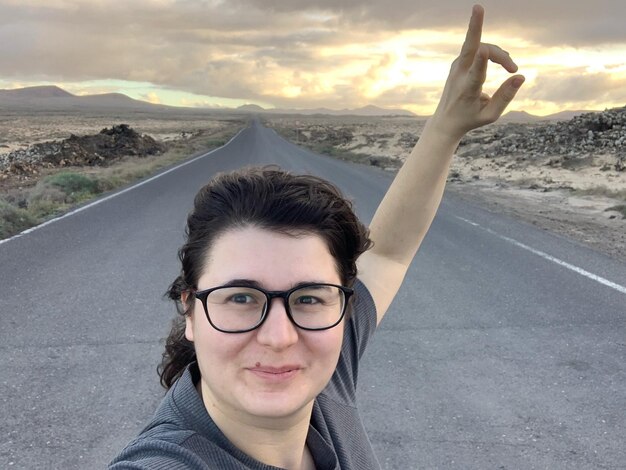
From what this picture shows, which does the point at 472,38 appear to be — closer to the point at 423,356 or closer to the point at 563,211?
the point at 423,356

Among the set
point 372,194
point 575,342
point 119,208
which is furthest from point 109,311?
point 372,194

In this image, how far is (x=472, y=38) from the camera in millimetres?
1837

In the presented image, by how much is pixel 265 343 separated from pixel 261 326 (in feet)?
0.12

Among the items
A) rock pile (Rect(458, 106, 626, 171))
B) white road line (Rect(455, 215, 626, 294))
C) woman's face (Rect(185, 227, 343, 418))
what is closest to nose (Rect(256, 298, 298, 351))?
woman's face (Rect(185, 227, 343, 418))

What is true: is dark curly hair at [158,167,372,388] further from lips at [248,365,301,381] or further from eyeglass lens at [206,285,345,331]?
lips at [248,365,301,381]

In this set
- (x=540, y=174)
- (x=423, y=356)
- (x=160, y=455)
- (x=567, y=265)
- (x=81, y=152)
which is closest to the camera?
(x=160, y=455)

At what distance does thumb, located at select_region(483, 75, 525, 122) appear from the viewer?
192cm

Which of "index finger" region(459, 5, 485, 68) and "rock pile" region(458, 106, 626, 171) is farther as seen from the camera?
"rock pile" region(458, 106, 626, 171)

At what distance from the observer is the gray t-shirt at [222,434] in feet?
4.29

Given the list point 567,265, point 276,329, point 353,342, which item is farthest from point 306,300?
point 567,265

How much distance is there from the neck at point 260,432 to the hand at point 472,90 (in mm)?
1051

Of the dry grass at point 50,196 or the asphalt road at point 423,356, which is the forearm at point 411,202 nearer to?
the asphalt road at point 423,356

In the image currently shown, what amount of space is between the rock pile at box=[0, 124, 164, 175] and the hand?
20727 millimetres

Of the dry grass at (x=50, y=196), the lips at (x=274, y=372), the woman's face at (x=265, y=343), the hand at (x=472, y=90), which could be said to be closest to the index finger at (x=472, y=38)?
the hand at (x=472, y=90)
